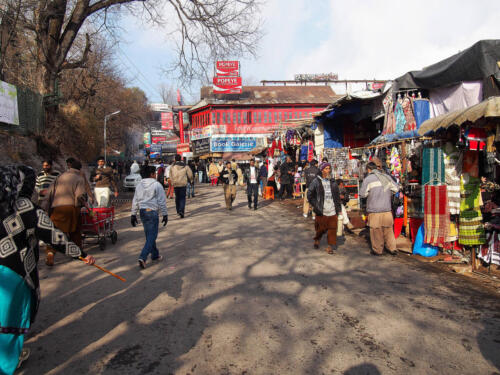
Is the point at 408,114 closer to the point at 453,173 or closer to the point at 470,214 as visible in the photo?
the point at 453,173

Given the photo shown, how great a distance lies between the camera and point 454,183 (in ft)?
22.4

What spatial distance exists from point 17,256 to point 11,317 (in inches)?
17.7

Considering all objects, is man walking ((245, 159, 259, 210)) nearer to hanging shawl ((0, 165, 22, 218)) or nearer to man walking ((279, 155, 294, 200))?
man walking ((279, 155, 294, 200))

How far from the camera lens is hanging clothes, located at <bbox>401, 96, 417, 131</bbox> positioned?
888cm

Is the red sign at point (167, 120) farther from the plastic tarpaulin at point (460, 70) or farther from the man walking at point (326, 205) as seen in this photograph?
the man walking at point (326, 205)

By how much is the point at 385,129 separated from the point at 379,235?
3.92 meters

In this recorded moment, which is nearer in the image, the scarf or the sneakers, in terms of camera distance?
the sneakers

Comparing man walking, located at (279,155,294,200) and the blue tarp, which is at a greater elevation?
the blue tarp

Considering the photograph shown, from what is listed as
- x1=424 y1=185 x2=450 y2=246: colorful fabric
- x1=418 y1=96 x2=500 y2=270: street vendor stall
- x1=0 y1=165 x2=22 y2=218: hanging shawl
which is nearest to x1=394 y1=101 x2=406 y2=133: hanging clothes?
x1=418 y1=96 x2=500 y2=270: street vendor stall

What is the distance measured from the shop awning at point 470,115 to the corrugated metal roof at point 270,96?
35922 millimetres

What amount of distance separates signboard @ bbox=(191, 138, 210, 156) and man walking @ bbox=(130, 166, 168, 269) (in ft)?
117

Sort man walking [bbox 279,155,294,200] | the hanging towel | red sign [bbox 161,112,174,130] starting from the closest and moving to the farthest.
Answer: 1. the hanging towel
2. man walking [bbox 279,155,294,200]
3. red sign [bbox 161,112,174,130]

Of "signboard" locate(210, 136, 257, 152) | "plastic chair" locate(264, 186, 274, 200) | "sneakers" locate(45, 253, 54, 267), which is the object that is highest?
"signboard" locate(210, 136, 257, 152)

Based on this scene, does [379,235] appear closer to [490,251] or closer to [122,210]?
[490,251]
